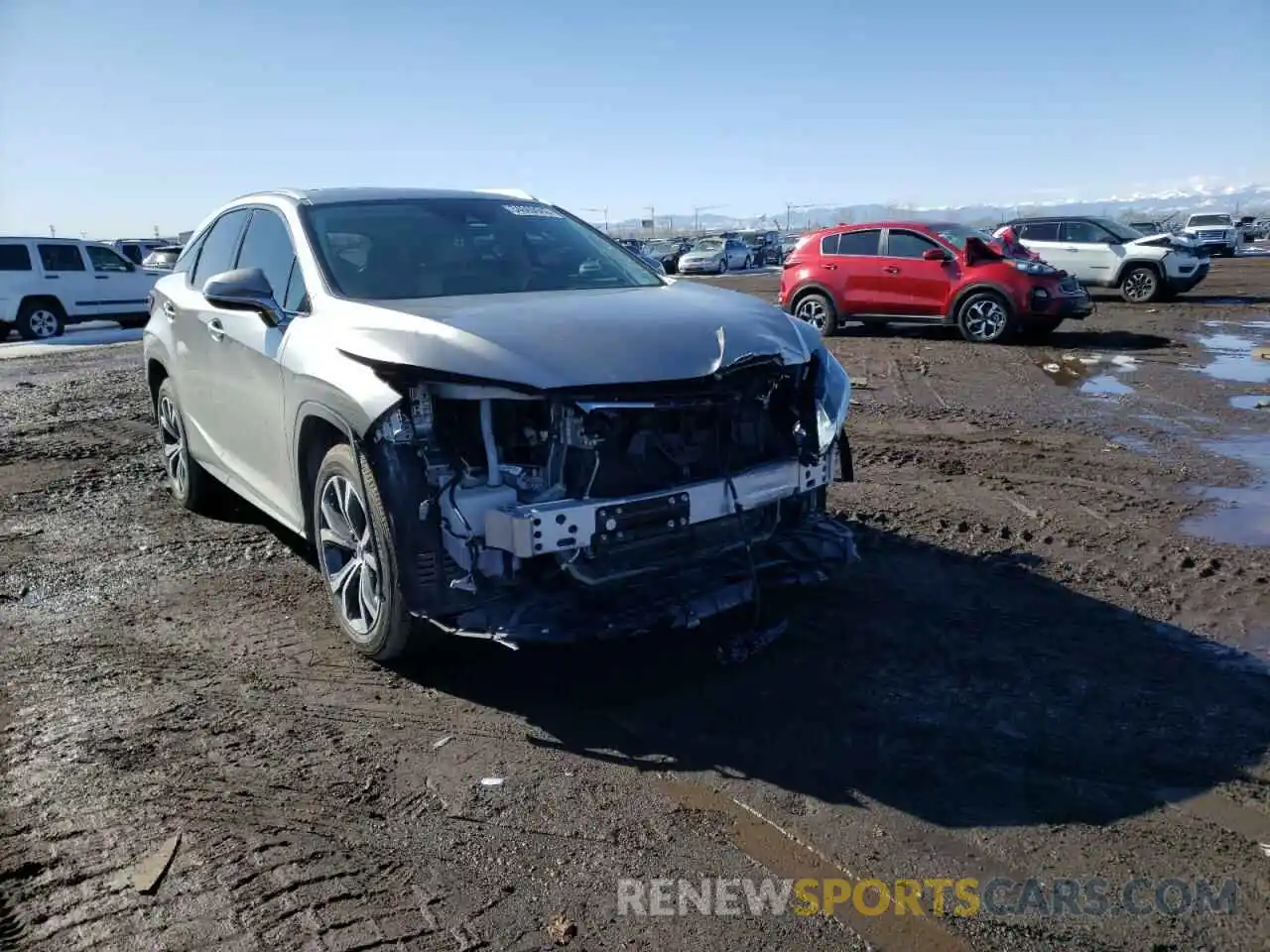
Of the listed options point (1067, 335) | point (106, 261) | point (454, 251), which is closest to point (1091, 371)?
point (1067, 335)

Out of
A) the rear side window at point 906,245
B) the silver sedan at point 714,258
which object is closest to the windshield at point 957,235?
the rear side window at point 906,245

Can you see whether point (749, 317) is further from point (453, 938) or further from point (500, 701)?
point (453, 938)

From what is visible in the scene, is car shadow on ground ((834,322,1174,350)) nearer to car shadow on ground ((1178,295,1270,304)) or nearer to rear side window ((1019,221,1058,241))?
rear side window ((1019,221,1058,241))

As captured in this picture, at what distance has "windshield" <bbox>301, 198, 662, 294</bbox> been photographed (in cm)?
449

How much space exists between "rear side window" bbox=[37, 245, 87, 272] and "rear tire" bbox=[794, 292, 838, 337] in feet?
45.1

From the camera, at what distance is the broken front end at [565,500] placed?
3.54m

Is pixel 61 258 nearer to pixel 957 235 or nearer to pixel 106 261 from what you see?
pixel 106 261

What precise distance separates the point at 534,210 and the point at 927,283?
10.5 m

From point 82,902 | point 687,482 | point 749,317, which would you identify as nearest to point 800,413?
point 749,317

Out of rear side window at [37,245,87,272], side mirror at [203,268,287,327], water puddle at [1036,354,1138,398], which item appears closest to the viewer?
side mirror at [203,268,287,327]

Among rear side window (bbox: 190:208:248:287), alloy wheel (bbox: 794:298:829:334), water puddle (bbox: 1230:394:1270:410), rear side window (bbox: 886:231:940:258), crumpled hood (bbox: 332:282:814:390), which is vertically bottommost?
water puddle (bbox: 1230:394:1270:410)

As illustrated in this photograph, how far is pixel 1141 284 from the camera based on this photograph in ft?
64.9

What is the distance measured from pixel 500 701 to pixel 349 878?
1.10 meters

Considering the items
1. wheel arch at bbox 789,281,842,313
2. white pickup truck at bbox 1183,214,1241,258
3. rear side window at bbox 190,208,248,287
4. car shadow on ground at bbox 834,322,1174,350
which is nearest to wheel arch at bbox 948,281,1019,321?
car shadow on ground at bbox 834,322,1174,350
